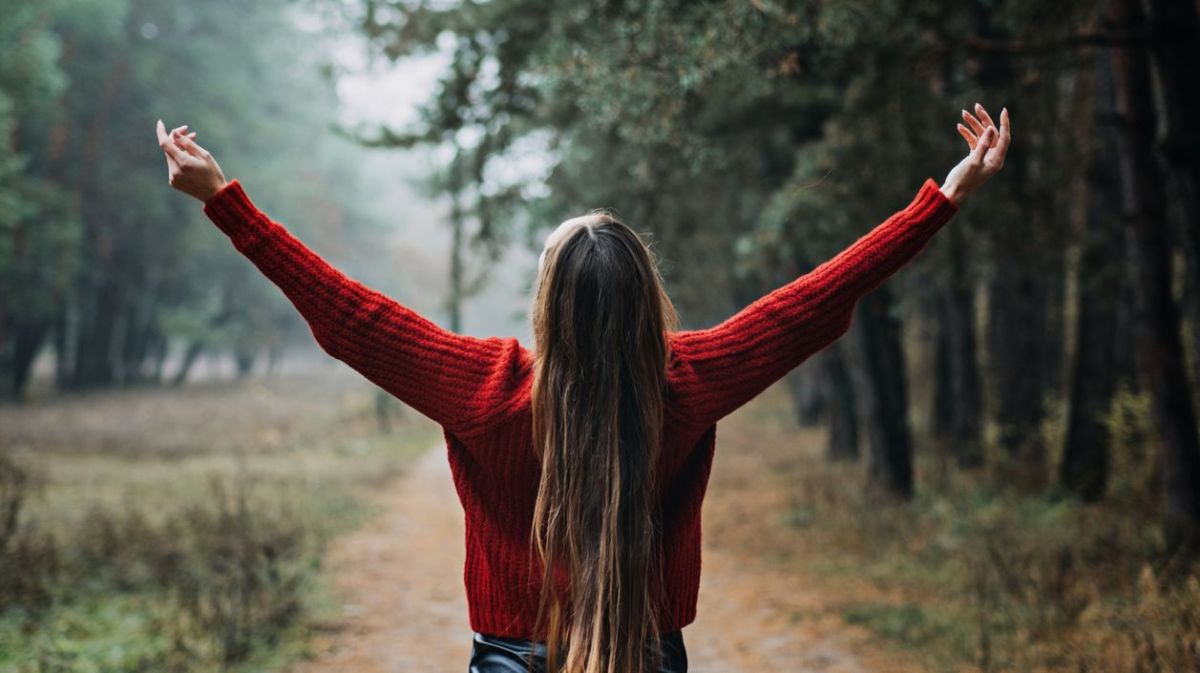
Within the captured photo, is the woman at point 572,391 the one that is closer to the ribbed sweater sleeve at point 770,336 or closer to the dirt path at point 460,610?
the ribbed sweater sleeve at point 770,336

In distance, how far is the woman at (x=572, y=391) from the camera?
6.93 feet

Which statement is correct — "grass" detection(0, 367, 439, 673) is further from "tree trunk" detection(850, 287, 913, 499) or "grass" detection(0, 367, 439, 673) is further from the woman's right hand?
"tree trunk" detection(850, 287, 913, 499)

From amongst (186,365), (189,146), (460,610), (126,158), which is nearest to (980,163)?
(189,146)

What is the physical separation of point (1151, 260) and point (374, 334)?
22.9 feet

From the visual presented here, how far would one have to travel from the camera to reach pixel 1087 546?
731cm

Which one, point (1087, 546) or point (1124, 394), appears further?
point (1124, 394)

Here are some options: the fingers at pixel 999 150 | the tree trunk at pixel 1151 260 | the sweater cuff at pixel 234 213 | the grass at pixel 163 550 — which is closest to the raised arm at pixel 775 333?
the fingers at pixel 999 150

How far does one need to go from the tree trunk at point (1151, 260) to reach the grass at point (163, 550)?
243 inches

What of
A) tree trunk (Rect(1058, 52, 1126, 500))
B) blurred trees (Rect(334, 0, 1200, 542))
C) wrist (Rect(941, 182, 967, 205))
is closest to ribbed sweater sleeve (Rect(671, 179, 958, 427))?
wrist (Rect(941, 182, 967, 205))

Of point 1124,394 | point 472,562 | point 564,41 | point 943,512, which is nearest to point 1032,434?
point 1124,394

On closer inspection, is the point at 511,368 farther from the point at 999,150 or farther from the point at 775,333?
the point at 999,150

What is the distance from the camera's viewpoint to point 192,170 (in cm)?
214

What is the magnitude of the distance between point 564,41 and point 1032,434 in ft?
27.4

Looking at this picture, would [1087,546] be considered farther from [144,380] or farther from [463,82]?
[144,380]
